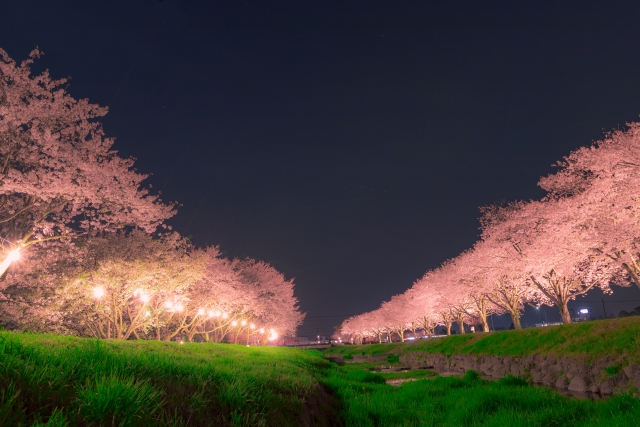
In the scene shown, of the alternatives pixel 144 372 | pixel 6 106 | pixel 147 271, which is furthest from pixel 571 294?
pixel 6 106

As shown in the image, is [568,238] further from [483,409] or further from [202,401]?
[202,401]

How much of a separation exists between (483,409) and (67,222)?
84.1 ft

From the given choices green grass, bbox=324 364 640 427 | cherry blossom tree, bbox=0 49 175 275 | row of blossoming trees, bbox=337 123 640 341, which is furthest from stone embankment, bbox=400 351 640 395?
cherry blossom tree, bbox=0 49 175 275

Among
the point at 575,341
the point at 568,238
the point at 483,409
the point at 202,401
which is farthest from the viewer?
the point at 568,238

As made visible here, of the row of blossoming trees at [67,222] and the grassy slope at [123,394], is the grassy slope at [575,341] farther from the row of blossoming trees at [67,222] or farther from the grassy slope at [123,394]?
the row of blossoming trees at [67,222]

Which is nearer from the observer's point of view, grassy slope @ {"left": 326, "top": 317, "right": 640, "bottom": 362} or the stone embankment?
the stone embankment

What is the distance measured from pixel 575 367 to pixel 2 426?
2070 cm

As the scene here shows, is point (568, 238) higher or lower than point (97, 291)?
higher

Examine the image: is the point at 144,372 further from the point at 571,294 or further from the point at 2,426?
the point at 571,294

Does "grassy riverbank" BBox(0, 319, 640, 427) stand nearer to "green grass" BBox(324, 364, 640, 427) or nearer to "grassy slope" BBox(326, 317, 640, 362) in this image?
"green grass" BBox(324, 364, 640, 427)

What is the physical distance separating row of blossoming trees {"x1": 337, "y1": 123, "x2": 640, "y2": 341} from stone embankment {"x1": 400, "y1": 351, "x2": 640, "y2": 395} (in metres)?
9.90

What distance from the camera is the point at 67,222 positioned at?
24.0 m

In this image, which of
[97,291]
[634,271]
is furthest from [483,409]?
[97,291]

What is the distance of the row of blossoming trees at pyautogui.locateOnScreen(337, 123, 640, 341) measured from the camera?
2300 cm
